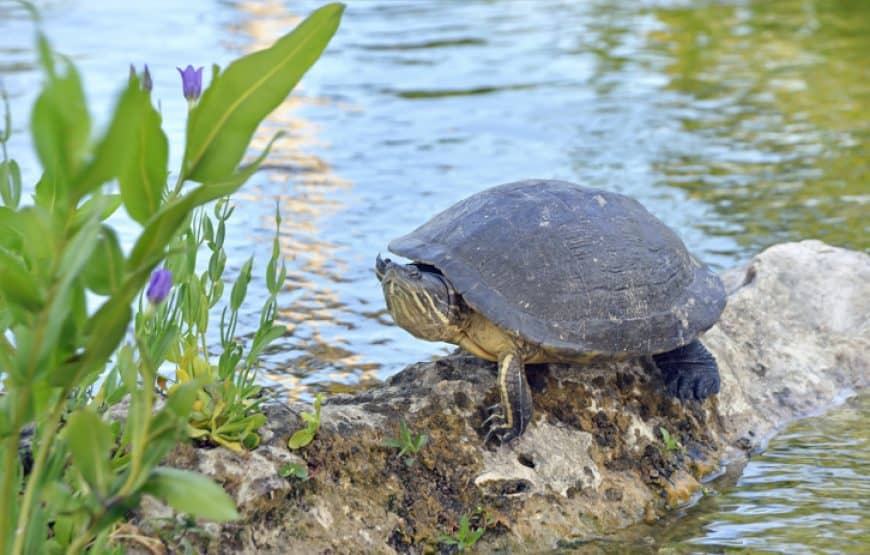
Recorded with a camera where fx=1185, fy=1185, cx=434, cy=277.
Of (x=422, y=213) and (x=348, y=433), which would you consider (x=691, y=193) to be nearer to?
(x=422, y=213)

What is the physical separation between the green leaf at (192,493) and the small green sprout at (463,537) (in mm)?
1406

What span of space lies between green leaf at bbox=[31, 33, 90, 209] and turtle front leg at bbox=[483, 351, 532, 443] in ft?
6.69

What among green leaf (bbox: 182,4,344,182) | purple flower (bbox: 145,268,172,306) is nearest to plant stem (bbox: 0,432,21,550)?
purple flower (bbox: 145,268,172,306)

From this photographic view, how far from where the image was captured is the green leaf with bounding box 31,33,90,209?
232 cm

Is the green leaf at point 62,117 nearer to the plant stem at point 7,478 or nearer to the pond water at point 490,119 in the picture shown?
the plant stem at point 7,478

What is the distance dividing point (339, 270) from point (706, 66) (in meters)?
7.55

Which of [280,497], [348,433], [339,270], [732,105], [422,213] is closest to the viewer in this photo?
[280,497]

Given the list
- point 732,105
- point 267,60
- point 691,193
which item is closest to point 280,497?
point 267,60

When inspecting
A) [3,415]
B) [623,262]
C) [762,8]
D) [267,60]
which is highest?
[267,60]

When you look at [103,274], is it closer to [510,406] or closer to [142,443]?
[142,443]

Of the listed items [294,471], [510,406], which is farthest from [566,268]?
Result: [294,471]

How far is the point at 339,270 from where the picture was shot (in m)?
7.50

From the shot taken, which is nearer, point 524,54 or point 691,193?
point 691,193

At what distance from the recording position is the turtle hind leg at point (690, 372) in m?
4.69
